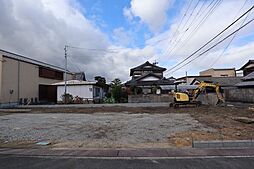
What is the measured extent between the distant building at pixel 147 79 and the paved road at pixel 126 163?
32.3 metres

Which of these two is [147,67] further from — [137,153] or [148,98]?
[137,153]

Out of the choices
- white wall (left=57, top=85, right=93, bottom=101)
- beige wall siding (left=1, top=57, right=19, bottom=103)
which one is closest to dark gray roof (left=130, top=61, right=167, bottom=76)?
white wall (left=57, top=85, right=93, bottom=101)

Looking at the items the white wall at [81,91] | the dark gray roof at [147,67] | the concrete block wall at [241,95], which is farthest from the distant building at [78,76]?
the concrete block wall at [241,95]

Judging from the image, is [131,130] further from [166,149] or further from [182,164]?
[182,164]

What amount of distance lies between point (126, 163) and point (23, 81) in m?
26.2

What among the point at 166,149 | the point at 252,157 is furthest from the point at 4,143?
the point at 252,157

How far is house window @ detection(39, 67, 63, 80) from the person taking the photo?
3266 centimetres

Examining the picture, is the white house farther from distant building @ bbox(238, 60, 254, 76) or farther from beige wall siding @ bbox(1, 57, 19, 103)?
distant building @ bbox(238, 60, 254, 76)

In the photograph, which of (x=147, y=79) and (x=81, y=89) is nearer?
(x=81, y=89)

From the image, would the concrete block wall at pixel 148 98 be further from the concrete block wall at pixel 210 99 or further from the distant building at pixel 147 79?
the distant building at pixel 147 79

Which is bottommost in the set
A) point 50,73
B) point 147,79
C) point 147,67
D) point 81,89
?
point 81,89

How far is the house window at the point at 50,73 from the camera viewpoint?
32.7m

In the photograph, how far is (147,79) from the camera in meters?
44.6

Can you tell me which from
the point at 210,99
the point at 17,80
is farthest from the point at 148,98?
the point at 17,80
